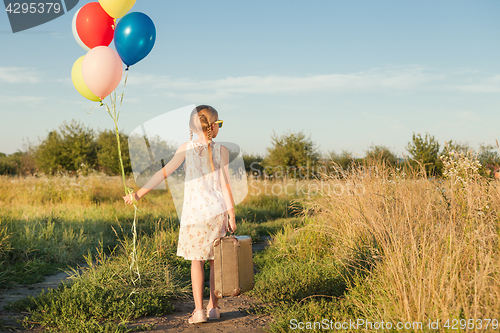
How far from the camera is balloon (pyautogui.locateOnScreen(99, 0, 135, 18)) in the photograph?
3828mm

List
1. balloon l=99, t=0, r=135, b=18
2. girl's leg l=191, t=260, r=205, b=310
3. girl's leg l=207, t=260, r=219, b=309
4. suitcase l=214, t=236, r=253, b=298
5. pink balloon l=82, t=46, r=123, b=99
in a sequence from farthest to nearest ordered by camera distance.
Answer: balloon l=99, t=0, r=135, b=18 → pink balloon l=82, t=46, r=123, b=99 → girl's leg l=207, t=260, r=219, b=309 → girl's leg l=191, t=260, r=205, b=310 → suitcase l=214, t=236, r=253, b=298

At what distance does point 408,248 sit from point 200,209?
6.35 feet

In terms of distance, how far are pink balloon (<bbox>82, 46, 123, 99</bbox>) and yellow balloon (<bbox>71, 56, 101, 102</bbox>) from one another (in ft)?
0.84

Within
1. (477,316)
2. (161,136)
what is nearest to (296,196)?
Answer: (161,136)

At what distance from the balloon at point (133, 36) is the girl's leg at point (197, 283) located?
7.88 ft

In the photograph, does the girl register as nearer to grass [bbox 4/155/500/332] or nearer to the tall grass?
grass [bbox 4/155/500/332]

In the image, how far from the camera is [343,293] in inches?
143

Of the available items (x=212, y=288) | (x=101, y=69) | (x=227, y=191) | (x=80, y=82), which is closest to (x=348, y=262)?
(x=212, y=288)

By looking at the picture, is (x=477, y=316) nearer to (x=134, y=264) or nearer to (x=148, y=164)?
(x=134, y=264)

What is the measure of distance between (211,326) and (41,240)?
3769mm

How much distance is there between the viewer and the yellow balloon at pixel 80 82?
4062 millimetres

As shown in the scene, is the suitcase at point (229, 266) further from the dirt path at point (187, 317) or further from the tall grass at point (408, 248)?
the tall grass at point (408, 248)

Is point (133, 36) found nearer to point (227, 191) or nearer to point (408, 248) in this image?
point (227, 191)

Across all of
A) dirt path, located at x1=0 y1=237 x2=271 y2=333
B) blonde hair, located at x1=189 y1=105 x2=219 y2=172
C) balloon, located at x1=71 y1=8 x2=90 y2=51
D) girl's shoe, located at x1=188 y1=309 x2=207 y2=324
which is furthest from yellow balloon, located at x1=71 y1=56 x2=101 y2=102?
girl's shoe, located at x1=188 y1=309 x2=207 y2=324
